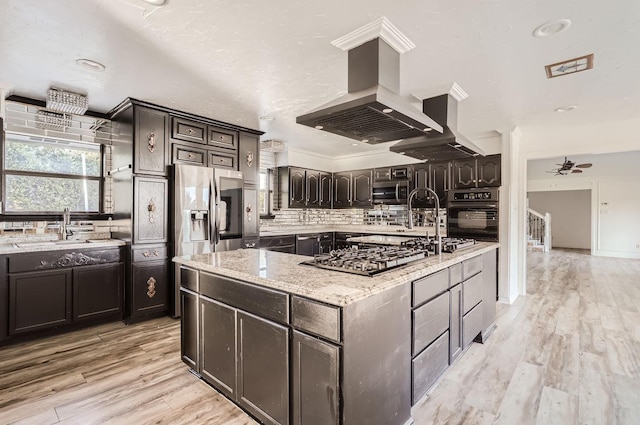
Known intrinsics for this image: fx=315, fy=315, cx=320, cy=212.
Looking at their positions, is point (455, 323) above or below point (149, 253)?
below

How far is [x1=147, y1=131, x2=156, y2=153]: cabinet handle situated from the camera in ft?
11.3

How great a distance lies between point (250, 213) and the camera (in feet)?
14.4

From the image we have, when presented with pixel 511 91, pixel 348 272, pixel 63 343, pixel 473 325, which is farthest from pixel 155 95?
pixel 473 325

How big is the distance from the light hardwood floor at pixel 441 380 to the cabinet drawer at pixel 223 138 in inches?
88.0

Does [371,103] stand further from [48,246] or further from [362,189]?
[362,189]

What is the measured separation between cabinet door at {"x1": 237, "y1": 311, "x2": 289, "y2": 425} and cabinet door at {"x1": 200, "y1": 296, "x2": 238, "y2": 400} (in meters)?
0.08

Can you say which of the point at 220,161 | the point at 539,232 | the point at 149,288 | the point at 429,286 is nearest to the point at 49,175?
the point at 149,288

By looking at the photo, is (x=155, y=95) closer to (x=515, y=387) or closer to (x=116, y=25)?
(x=116, y=25)

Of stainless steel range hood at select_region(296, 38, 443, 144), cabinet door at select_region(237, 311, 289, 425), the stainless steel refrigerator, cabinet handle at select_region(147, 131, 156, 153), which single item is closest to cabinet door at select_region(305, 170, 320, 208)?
the stainless steel refrigerator

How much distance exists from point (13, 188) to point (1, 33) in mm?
2003

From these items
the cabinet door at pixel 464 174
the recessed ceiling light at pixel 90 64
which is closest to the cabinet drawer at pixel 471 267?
the cabinet door at pixel 464 174

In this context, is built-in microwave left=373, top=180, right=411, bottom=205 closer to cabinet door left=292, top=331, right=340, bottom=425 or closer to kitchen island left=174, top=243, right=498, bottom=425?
kitchen island left=174, top=243, right=498, bottom=425

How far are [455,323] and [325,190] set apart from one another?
14.2 ft

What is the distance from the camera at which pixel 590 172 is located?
883 cm
